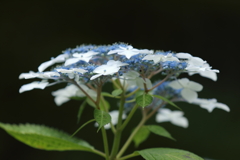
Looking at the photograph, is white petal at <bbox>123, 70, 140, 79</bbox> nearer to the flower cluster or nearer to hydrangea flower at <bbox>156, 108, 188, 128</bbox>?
the flower cluster

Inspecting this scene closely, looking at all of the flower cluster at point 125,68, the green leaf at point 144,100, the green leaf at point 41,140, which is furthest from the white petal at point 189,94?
the green leaf at point 41,140

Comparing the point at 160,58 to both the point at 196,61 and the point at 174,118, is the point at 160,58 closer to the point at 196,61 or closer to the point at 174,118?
the point at 196,61

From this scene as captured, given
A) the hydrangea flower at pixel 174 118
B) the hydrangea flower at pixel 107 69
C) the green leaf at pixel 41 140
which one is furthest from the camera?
the hydrangea flower at pixel 174 118

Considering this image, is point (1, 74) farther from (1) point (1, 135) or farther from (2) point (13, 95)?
(1) point (1, 135)

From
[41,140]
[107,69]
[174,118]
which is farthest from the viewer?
[174,118]

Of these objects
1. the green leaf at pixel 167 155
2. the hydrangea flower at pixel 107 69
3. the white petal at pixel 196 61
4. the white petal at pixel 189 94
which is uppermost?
the hydrangea flower at pixel 107 69

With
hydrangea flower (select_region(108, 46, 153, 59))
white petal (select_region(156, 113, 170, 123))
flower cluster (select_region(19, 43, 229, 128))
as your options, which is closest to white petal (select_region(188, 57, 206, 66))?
flower cluster (select_region(19, 43, 229, 128))

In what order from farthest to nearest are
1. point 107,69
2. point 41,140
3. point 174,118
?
point 174,118 → point 41,140 → point 107,69

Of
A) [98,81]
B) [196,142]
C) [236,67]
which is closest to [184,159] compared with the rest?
[98,81]

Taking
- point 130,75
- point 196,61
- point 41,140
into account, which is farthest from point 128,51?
point 41,140

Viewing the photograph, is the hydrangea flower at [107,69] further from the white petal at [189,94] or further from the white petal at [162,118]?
the white petal at [162,118]

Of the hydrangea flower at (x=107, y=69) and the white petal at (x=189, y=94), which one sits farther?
the white petal at (x=189, y=94)
